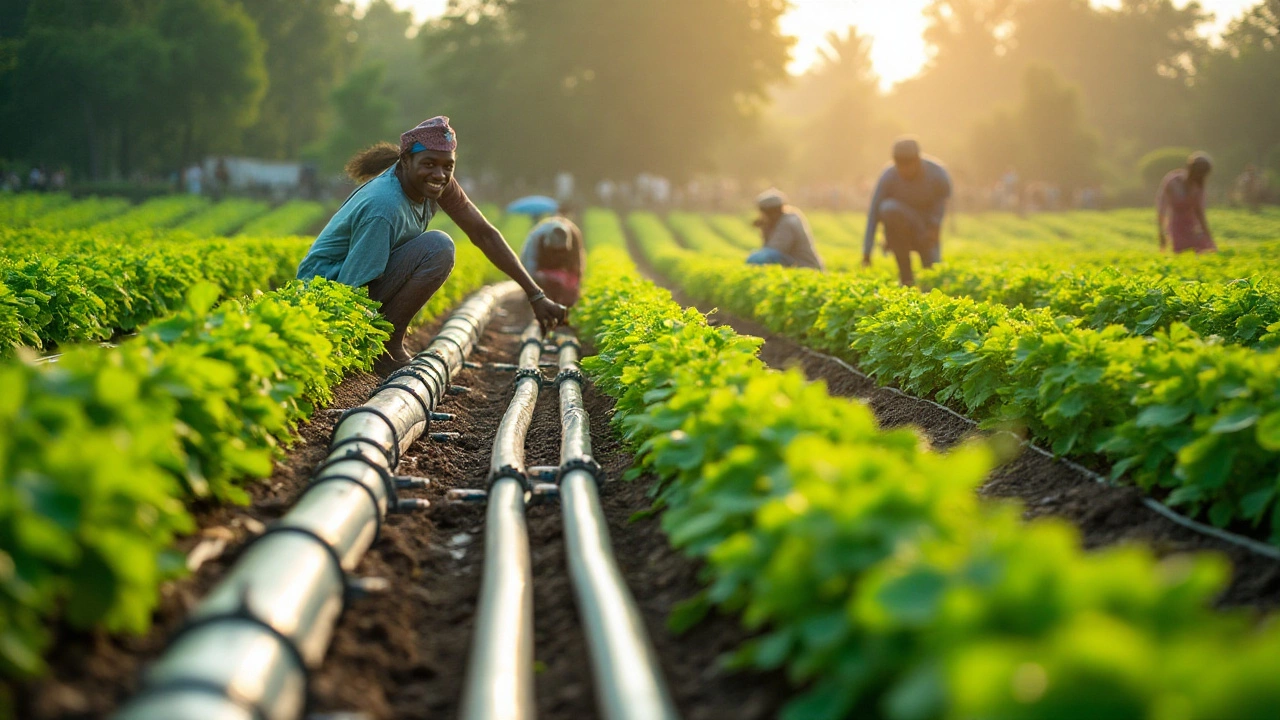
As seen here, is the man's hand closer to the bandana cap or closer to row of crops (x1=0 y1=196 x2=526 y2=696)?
row of crops (x1=0 y1=196 x2=526 y2=696)

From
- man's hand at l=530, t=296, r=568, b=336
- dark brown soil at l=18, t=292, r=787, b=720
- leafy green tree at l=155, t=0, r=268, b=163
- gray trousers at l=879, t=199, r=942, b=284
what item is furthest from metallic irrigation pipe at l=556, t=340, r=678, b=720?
leafy green tree at l=155, t=0, r=268, b=163

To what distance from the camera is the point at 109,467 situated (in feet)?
7.09

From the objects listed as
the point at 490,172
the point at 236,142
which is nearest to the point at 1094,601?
the point at 490,172

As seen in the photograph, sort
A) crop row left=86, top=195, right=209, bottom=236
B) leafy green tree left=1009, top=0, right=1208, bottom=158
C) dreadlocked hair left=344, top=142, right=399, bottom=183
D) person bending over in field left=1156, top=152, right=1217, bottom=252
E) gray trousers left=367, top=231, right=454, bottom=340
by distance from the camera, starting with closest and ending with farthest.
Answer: gray trousers left=367, top=231, right=454, bottom=340, dreadlocked hair left=344, top=142, right=399, bottom=183, person bending over in field left=1156, top=152, right=1217, bottom=252, crop row left=86, top=195, right=209, bottom=236, leafy green tree left=1009, top=0, right=1208, bottom=158

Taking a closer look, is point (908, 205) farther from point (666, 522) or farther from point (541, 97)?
point (541, 97)

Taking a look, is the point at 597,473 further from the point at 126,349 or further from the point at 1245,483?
the point at 1245,483

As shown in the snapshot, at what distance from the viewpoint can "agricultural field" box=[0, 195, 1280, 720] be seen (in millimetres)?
1867

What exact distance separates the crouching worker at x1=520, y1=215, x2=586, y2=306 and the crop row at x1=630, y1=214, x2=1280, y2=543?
14.1ft

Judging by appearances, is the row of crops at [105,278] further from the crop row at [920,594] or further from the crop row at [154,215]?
the crop row at [920,594]

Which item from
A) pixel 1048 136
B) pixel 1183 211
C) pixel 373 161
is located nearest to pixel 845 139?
pixel 1048 136

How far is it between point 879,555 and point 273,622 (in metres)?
1.52

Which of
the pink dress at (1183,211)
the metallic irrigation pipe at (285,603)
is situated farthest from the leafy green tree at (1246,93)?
the metallic irrigation pipe at (285,603)

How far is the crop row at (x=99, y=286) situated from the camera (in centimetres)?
746

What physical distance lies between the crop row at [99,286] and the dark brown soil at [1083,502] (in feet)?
19.1
